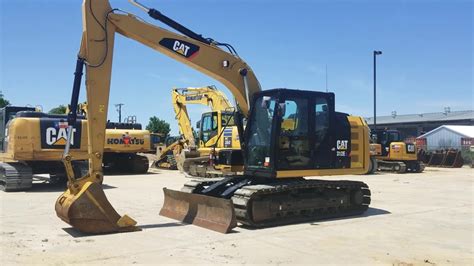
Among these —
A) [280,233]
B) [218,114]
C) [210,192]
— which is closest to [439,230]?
[280,233]

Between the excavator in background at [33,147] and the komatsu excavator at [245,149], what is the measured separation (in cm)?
670

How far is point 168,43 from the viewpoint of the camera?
982cm

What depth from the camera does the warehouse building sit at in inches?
2712

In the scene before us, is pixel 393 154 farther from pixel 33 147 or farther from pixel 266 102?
pixel 266 102

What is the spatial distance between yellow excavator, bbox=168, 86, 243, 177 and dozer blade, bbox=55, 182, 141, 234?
28.4 ft

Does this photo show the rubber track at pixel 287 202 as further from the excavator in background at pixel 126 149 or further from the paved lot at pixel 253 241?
the excavator in background at pixel 126 149

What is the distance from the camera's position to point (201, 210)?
966cm

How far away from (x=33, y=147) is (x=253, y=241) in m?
10.3

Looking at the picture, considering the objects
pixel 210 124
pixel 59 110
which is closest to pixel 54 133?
pixel 210 124

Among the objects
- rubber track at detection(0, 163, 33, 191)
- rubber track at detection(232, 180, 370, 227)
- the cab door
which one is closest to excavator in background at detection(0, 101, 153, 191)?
rubber track at detection(0, 163, 33, 191)

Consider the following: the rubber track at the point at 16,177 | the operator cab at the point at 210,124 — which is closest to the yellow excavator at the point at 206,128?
the operator cab at the point at 210,124

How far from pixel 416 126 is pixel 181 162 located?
58332 millimetres

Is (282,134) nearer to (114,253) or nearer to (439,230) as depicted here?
(439,230)

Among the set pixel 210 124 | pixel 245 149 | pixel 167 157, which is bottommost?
pixel 167 157
